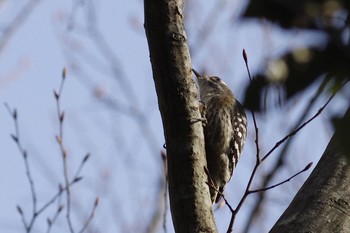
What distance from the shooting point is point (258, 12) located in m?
1.28

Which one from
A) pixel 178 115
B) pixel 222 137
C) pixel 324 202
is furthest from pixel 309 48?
pixel 222 137

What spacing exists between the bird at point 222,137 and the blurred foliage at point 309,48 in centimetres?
325

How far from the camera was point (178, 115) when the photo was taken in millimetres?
3014

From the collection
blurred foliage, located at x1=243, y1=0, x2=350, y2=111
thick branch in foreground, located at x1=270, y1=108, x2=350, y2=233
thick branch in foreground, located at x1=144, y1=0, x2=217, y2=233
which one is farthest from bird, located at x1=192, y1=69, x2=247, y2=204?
blurred foliage, located at x1=243, y1=0, x2=350, y2=111

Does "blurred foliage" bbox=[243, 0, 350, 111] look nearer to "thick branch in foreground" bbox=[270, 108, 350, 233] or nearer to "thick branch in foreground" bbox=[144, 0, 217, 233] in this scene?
"thick branch in foreground" bbox=[144, 0, 217, 233]

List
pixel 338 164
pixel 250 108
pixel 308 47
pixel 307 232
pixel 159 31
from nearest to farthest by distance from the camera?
1. pixel 308 47
2. pixel 250 108
3. pixel 159 31
4. pixel 307 232
5. pixel 338 164

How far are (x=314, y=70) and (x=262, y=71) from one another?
11 cm

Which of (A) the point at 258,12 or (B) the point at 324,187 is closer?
(A) the point at 258,12

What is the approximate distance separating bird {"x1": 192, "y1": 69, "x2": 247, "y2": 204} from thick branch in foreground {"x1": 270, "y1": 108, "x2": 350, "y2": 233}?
1.13 meters

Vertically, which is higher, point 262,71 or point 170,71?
point 170,71

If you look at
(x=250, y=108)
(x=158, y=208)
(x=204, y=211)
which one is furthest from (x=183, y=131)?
(x=158, y=208)

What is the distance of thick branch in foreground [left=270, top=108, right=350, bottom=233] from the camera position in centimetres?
334

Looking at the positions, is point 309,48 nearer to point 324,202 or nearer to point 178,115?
point 178,115

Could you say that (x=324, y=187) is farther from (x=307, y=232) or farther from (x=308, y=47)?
(x=308, y=47)
